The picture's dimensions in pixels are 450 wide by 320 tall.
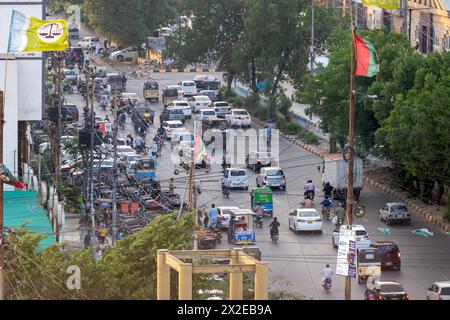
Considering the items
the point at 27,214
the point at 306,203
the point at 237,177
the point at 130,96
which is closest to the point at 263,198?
the point at 306,203

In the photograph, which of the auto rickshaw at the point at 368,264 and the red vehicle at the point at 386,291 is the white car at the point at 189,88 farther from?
the red vehicle at the point at 386,291

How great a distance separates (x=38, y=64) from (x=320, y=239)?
471 inches

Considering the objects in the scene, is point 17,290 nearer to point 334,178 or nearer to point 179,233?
point 179,233

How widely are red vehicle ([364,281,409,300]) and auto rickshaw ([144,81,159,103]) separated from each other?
46551mm

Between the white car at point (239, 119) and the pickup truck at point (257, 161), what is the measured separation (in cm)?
1093

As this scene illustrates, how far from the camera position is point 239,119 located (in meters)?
74.3

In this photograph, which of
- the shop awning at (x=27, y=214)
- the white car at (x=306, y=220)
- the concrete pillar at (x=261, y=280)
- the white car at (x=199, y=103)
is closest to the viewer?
the concrete pillar at (x=261, y=280)

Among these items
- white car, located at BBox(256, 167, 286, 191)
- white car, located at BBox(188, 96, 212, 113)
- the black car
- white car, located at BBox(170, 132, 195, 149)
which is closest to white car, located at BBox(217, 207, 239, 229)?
white car, located at BBox(256, 167, 286, 191)

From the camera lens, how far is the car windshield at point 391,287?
3819cm

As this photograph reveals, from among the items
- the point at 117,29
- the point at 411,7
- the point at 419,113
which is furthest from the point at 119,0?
the point at 419,113

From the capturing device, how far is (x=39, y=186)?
50.4 meters

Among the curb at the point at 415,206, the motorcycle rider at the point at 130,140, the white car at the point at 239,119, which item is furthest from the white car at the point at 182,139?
the curb at the point at 415,206

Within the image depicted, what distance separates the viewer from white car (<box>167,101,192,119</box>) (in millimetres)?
77812

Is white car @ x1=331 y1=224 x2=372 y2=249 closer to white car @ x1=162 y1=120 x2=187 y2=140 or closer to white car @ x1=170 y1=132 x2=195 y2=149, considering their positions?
white car @ x1=170 y1=132 x2=195 y2=149
